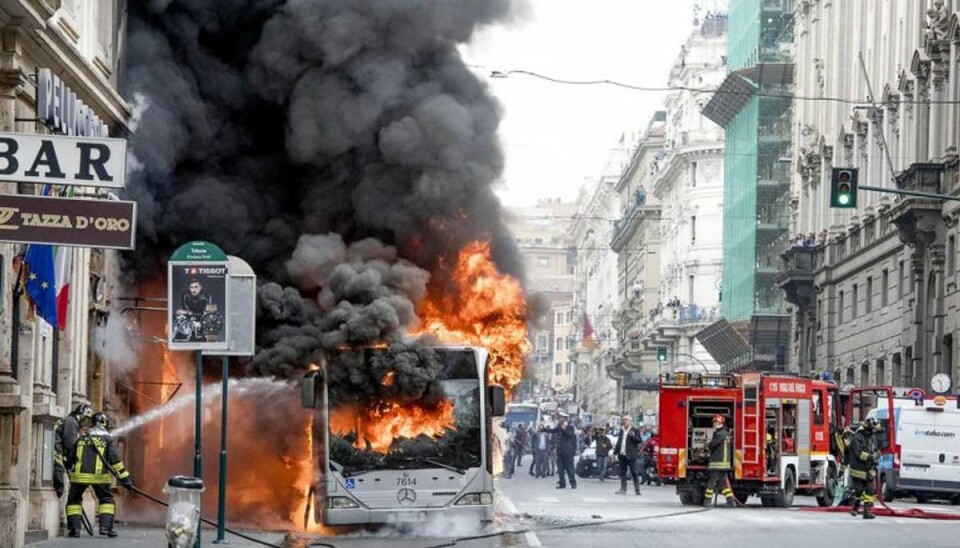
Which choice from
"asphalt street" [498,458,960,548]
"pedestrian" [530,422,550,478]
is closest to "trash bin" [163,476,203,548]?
"asphalt street" [498,458,960,548]

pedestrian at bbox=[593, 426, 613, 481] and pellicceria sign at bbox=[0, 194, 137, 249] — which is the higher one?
pellicceria sign at bbox=[0, 194, 137, 249]

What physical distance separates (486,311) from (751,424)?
1014 centimetres

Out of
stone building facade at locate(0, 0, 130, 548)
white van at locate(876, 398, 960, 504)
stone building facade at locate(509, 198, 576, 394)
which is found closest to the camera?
stone building facade at locate(0, 0, 130, 548)

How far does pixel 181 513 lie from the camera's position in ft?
53.9

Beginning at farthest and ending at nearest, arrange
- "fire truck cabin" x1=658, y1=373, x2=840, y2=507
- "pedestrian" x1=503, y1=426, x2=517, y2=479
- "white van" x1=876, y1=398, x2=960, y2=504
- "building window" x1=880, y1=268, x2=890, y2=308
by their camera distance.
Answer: "building window" x1=880, y1=268, x2=890, y2=308
"pedestrian" x1=503, y1=426, x2=517, y2=479
"white van" x1=876, y1=398, x2=960, y2=504
"fire truck cabin" x1=658, y1=373, x2=840, y2=507

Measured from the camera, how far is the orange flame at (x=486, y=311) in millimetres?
25031

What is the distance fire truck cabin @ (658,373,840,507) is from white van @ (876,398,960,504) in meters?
3.77

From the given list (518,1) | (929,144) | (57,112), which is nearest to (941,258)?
(929,144)

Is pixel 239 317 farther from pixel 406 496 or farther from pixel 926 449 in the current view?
pixel 926 449

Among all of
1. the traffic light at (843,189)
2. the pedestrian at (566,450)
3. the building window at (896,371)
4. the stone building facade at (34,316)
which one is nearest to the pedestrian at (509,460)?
the pedestrian at (566,450)

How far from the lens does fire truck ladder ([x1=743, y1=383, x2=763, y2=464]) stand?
3353cm

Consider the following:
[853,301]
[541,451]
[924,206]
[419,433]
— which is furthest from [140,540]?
[853,301]

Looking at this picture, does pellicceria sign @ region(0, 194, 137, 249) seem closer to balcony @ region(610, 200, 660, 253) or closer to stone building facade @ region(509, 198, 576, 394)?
balcony @ region(610, 200, 660, 253)

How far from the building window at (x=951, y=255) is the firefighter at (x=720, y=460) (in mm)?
18043
